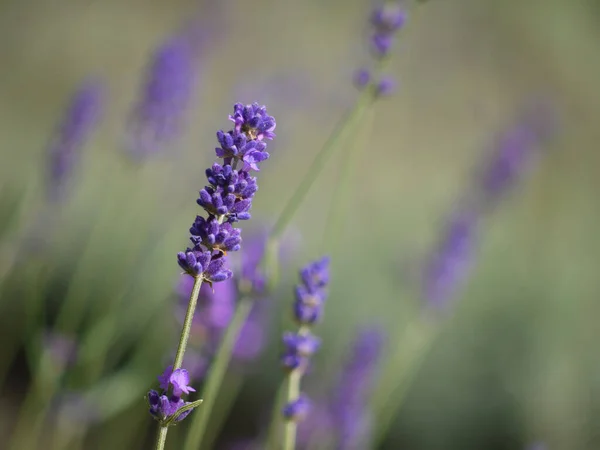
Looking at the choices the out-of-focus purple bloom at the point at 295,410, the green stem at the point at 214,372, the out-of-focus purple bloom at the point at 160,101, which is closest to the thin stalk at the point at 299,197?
the green stem at the point at 214,372

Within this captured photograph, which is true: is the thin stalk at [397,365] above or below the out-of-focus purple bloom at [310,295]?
below

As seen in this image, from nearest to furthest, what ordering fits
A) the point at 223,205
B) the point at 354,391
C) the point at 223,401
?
the point at 223,205, the point at 354,391, the point at 223,401

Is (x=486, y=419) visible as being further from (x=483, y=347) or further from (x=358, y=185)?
(x=358, y=185)

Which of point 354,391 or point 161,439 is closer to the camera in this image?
point 161,439

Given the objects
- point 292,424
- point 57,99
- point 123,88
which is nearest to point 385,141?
point 123,88

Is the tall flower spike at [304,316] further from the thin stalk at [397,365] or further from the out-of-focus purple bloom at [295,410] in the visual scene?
the thin stalk at [397,365]

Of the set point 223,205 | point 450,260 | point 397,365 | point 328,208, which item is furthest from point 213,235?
point 328,208

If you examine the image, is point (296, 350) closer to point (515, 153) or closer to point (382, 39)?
point (382, 39)
